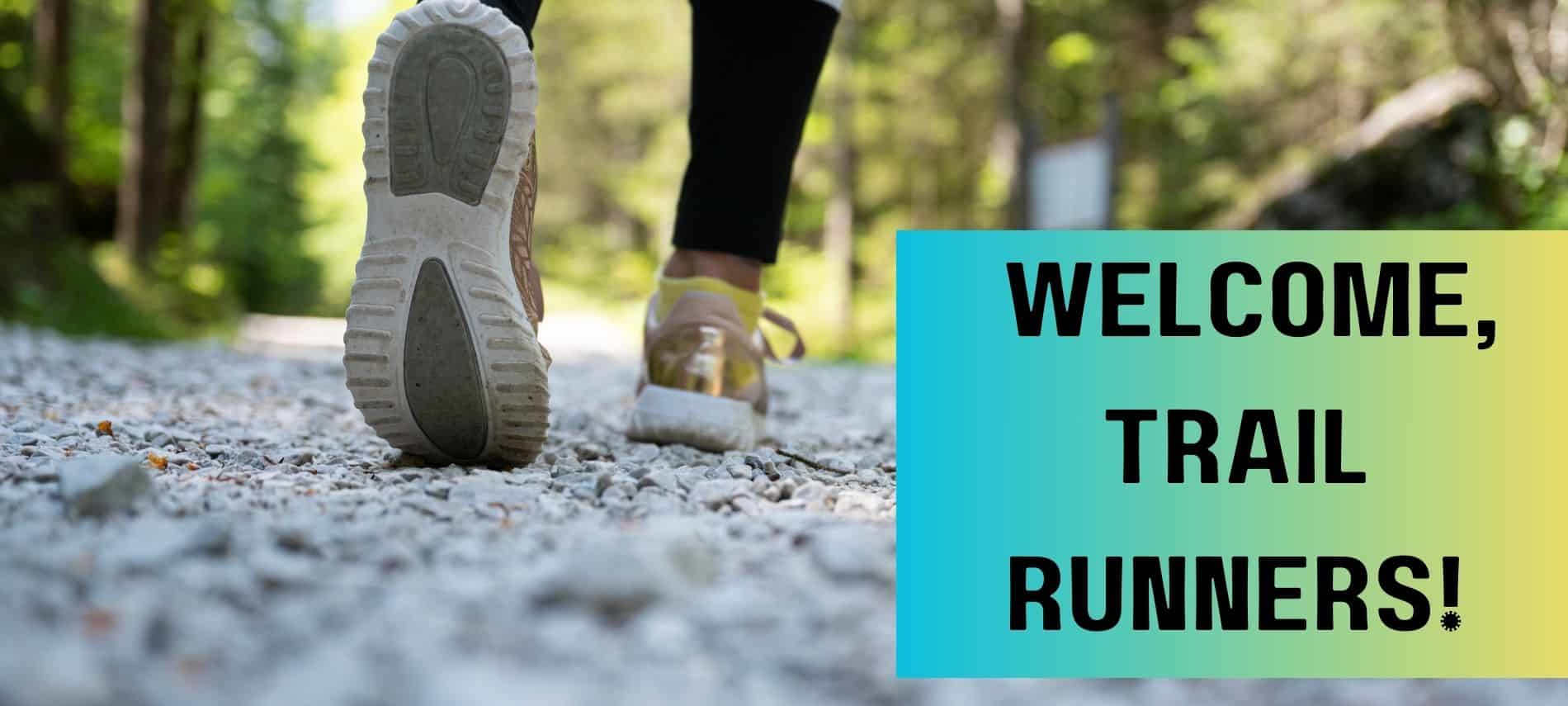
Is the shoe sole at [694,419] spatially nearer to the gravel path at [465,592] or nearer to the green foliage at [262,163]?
the gravel path at [465,592]

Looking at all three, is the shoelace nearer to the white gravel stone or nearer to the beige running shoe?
the beige running shoe

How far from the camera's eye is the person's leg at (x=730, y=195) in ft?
5.72

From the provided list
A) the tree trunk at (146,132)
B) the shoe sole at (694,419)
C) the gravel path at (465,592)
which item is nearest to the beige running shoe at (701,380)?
the shoe sole at (694,419)

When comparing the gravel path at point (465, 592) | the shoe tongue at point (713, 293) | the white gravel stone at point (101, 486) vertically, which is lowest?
the gravel path at point (465, 592)

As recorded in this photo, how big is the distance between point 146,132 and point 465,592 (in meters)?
7.97

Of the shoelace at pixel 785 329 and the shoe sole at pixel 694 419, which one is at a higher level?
the shoelace at pixel 785 329

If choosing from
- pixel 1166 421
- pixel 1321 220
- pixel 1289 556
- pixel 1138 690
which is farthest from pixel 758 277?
pixel 1321 220

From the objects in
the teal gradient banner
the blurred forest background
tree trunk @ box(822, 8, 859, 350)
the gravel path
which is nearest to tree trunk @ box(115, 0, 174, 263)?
the blurred forest background

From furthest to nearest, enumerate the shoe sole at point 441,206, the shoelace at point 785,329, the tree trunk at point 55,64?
the tree trunk at point 55,64 < the shoelace at point 785,329 < the shoe sole at point 441,206

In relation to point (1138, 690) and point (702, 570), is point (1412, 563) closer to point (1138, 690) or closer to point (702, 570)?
point (1138, 690)

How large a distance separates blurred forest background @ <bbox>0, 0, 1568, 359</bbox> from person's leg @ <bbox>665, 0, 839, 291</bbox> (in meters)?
4.03

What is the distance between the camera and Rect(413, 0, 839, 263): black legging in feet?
5.78

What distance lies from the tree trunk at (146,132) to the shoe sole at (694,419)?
7021 millimetres

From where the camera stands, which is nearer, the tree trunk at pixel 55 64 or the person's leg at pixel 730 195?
the person's leg at pixel 730 195
